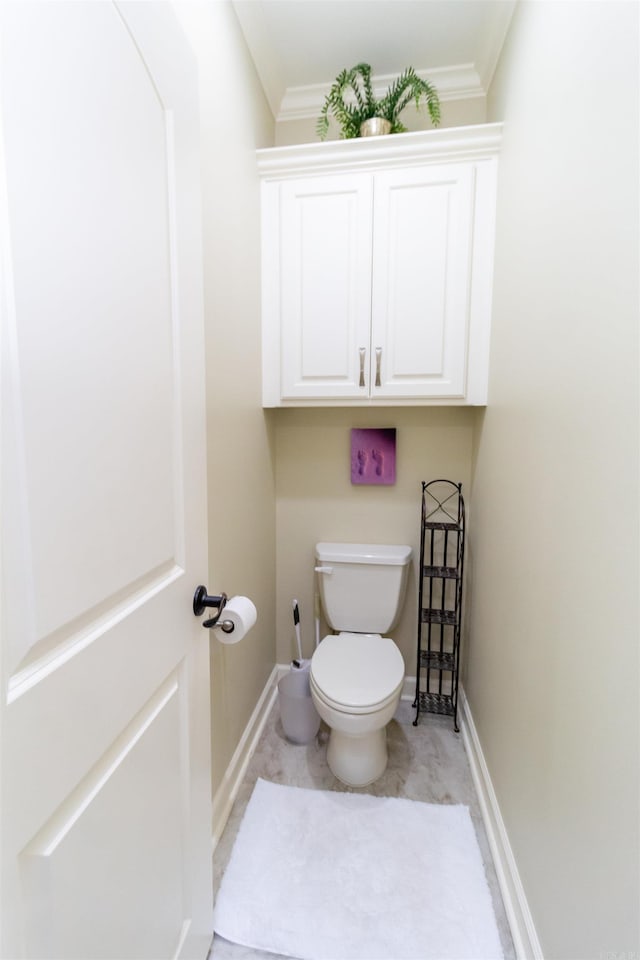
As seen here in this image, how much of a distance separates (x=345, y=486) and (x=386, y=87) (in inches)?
65.1

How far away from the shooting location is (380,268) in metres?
1.59

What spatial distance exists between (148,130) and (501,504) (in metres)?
1.27

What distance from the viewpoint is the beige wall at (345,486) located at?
189 cm

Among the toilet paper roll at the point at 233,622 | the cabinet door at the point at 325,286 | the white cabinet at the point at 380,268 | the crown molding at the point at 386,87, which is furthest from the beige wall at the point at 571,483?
the toilet paper roll at the point at 233,622

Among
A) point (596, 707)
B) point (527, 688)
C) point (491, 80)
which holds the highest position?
point (491, 80)

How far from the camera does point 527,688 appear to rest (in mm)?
1069

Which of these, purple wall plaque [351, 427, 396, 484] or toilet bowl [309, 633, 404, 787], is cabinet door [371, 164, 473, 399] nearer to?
purple wall plaque [351, 427, 396, 484]

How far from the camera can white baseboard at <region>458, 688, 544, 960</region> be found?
99 centimetres

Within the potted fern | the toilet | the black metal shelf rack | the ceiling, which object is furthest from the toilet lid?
the ceiling

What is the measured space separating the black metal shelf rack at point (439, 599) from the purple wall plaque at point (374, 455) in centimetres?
18

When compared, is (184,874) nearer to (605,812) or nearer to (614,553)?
(605,812)

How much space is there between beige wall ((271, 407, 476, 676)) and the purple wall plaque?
1.4 inches

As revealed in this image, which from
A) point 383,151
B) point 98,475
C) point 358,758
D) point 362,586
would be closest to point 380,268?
point 383,151

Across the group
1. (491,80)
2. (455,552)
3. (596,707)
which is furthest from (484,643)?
(491,80)
